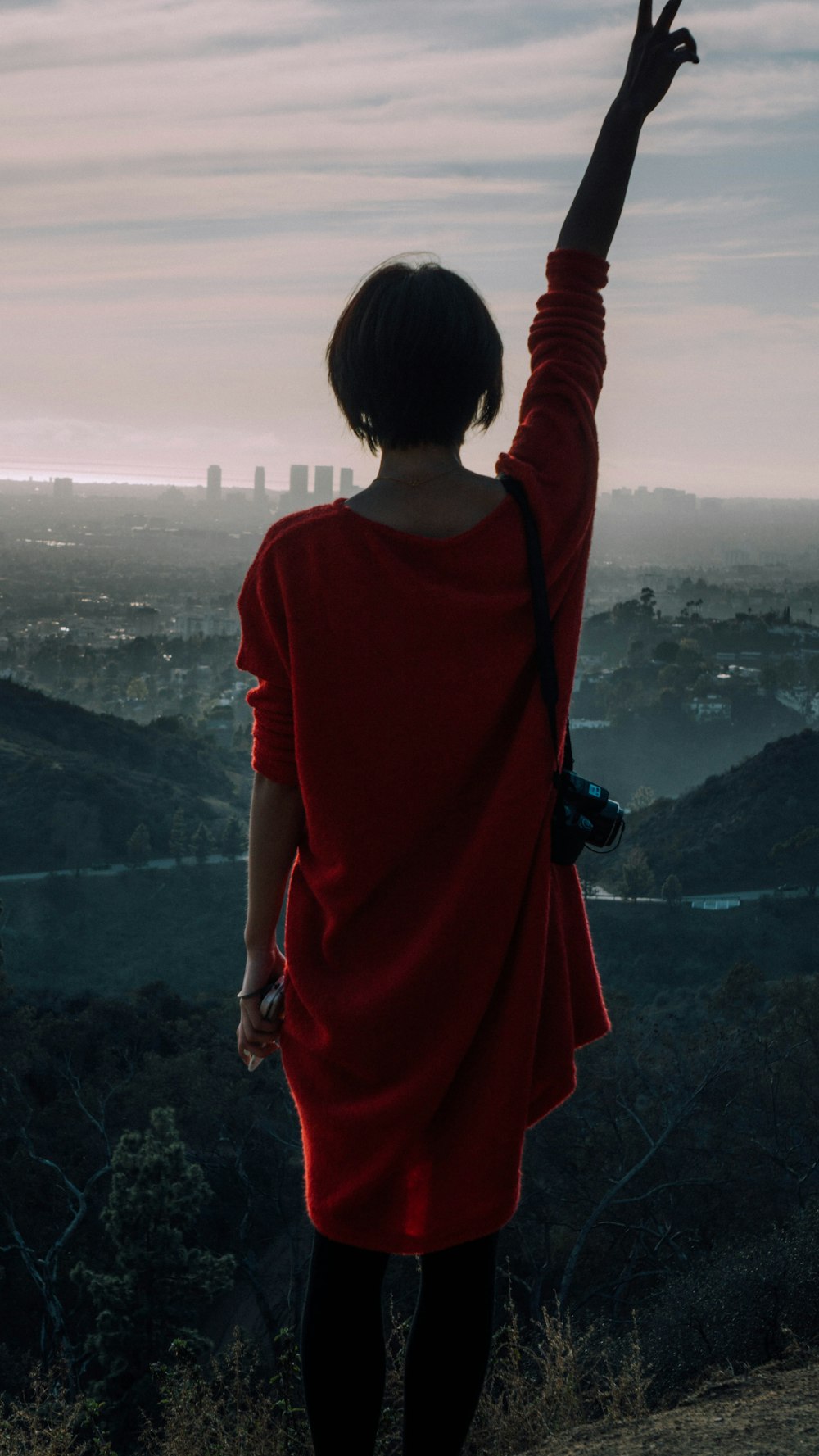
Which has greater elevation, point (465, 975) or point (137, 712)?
point (465, 975)

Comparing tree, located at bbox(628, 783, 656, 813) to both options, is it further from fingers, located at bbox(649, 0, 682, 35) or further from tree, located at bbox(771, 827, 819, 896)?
fingers, located at bbox(649, 0, 682, 35)

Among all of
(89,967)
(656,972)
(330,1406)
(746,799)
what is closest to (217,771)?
(89,967)

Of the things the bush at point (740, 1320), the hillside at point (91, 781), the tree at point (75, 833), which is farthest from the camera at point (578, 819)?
the hillside at point (91, 781)

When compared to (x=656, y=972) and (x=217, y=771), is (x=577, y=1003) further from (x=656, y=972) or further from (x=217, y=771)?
(x=217, y=771)

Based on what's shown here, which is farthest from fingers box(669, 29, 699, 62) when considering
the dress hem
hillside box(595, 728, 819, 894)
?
hillside box(595, 728, 819, 894)

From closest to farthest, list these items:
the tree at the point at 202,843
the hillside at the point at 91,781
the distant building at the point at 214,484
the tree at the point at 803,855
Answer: the tree at the point at 803,855
the tree at the point at 202,843
the hillside at the point at 91,781
the distant building at the point at 214,484

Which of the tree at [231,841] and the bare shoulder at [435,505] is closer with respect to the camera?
the bare shoulder at [435,505]

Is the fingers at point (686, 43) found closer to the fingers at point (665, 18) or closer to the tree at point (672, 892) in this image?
the fingers at point (665, 18)
